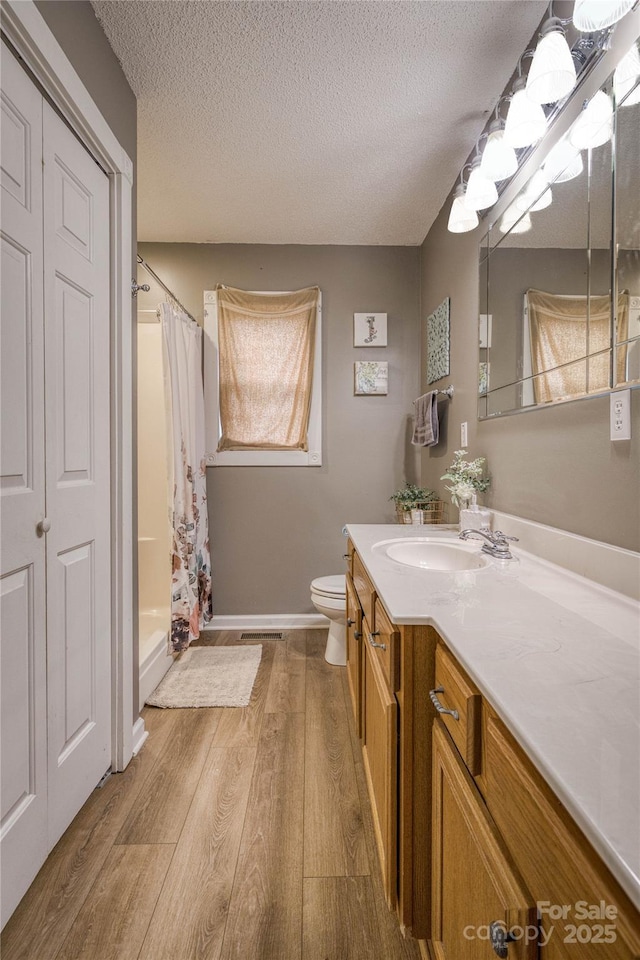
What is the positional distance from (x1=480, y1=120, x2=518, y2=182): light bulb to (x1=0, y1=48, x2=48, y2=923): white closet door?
1355 mm

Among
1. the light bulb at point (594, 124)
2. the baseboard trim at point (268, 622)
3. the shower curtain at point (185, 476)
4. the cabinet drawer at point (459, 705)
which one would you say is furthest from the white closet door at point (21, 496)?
the baseboard trim at point (268, 622)

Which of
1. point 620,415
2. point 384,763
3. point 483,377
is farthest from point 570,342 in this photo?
point 384,763

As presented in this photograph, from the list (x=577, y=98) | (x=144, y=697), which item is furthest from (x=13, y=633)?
(x=577, y=98)

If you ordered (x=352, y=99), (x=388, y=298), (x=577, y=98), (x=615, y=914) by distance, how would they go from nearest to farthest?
(x=615, y=914)
(x=577, y=98)
(x=352, y=99)
(x=388, y=298)

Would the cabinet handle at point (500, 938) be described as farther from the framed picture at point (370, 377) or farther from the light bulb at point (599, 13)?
the framed picture at point (370, 377)

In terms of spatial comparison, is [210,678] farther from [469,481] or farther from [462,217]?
[462,217]

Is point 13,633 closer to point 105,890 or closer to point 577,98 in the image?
point 105,890

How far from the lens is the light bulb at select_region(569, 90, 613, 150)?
42.4 inches

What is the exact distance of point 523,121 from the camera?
1.33 metres

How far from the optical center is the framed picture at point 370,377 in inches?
115

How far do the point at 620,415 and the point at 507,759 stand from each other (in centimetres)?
82

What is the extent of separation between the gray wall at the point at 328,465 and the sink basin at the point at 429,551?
1355mm

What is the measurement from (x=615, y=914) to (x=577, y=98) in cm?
169

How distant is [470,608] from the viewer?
0.90m
